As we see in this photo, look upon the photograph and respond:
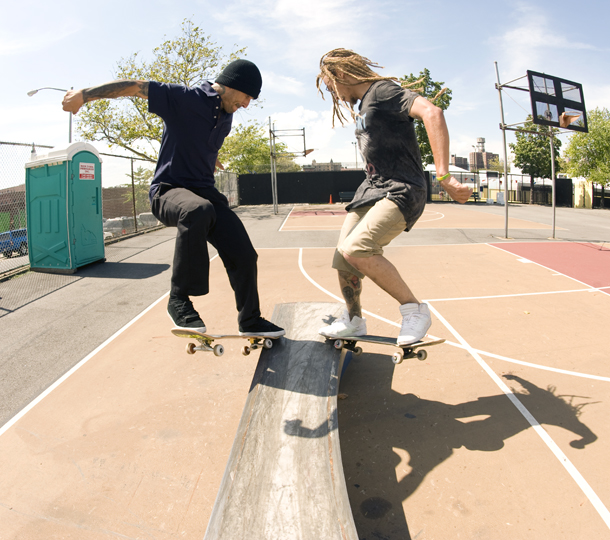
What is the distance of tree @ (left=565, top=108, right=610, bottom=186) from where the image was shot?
35781mm

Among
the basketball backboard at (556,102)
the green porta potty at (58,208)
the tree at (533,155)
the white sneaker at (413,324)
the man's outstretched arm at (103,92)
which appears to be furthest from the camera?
the tree at (533,155)

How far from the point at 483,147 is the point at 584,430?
13620cm

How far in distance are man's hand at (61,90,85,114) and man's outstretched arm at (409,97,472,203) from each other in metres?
2.16

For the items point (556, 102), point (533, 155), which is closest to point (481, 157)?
point (533, 155)

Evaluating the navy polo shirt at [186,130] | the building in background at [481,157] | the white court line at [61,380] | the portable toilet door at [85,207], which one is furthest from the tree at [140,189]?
the building in background at [481,157]

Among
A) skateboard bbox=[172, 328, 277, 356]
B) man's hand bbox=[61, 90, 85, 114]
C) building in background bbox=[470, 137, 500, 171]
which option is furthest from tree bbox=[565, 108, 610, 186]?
building in background bbox=[470, 137, 500, 171]

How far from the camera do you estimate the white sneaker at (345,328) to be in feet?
12.2

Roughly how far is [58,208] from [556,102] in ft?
48.3

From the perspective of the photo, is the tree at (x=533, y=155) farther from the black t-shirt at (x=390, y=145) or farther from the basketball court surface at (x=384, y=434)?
the black t-shirt at (x=390, y=145)

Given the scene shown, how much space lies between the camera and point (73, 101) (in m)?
2.76

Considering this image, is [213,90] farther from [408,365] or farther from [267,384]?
[408,365]

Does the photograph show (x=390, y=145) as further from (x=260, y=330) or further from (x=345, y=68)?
(x=260, y=330)

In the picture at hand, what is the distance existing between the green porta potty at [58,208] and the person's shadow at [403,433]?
24.7ft

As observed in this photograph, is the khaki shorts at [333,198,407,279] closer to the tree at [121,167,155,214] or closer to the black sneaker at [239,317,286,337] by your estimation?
the black sneaker at [239,317,286,337]
